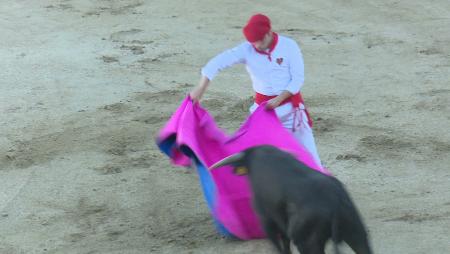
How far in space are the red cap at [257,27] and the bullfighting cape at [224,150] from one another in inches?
21.6

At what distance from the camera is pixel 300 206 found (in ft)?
15.4

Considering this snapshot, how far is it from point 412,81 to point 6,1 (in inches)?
240

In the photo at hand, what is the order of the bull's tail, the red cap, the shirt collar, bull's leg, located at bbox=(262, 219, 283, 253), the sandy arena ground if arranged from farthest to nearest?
the sandy arena ground, the shirt collar, the red cap, bull's leg, located at bbox=(262, 219, 283, 253), the bull's tail

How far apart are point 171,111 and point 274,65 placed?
2724 mm

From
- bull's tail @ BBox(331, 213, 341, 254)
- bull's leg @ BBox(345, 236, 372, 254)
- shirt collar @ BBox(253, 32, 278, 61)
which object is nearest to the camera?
bull's tail @ BBox(331, 213, 341, 254)

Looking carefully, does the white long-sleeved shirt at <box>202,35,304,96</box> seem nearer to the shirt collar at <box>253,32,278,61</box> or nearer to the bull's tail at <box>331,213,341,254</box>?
the shirt collar at <box>253,32,278,61</box>

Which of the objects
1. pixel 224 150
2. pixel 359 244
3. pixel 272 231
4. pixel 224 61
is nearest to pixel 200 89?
pixel 224 61

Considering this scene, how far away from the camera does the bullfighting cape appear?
5.87 meters

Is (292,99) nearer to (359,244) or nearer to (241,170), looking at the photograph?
(241,170)

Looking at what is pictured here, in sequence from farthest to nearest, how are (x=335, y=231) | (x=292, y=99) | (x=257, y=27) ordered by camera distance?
(x=292, y=99) → (x=257, y=27) → (x=335, y=231)

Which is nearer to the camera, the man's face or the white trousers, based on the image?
the man's face

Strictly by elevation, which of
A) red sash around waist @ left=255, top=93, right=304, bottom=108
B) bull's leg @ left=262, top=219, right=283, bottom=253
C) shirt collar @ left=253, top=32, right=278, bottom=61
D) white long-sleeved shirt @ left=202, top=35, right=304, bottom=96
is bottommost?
bull's leg @ left=262, top=219, right=283, bottom=253

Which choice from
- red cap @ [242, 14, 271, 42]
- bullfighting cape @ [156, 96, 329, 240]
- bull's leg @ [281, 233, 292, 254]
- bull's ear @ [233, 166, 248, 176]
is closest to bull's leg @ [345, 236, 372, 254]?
bull's leg @ [281, 233, 292, 254]

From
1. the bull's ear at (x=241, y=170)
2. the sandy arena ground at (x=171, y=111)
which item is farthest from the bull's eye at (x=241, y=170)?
the sandy arena ground at (x=171, y=111)
